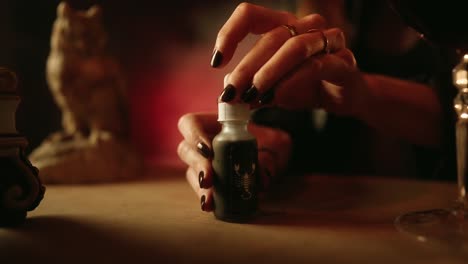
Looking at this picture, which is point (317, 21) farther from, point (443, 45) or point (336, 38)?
point (443, 45)

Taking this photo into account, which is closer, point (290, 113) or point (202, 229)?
point (202, 229)

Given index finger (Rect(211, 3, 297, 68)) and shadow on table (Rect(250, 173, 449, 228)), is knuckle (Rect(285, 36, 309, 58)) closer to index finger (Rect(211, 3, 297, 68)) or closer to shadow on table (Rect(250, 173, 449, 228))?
index finger (Rect(211, 3, 297, 68))

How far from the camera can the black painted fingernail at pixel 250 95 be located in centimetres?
52

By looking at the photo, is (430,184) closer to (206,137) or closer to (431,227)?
(431,227)

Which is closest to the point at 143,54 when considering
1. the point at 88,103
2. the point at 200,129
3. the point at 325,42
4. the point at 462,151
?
the point at 88,103

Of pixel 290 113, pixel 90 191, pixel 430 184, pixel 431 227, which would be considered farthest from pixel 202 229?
pixel 290 113

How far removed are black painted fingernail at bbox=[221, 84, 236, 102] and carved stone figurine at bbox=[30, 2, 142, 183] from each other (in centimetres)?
54

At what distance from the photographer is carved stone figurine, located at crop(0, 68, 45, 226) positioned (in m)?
0.51

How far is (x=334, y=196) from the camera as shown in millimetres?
717

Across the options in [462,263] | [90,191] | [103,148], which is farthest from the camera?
[103,148]

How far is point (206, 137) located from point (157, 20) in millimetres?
825

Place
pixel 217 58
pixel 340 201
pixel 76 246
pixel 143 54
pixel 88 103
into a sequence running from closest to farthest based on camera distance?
1. pixel 76 246
2. pixel 217 58
3. pixel 340 201
4. pixel 88 103
5. pixel 143 54

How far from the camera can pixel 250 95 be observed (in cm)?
52

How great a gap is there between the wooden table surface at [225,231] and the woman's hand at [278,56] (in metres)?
0.17
